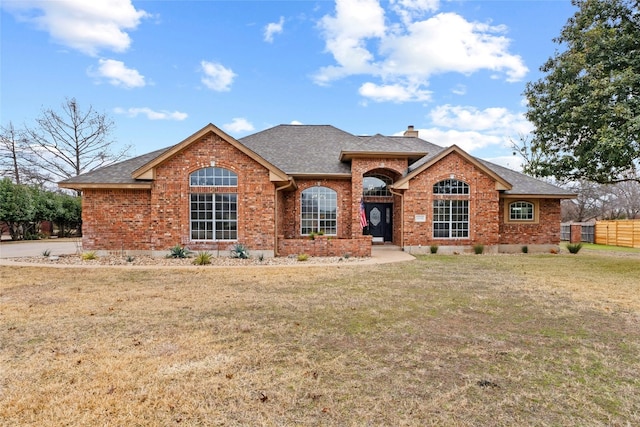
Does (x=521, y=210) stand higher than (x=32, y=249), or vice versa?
(x=521, y=210)

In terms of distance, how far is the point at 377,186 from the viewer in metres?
19.9

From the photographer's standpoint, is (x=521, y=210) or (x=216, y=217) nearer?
(x=216, y=217)

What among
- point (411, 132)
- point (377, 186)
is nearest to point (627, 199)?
point (411, 132)

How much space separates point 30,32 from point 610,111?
23329mm

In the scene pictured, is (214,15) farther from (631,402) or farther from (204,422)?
(631,402)

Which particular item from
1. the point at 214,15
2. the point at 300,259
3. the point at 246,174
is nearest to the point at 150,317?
the point at 300,259

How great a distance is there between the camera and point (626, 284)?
955 centimetres

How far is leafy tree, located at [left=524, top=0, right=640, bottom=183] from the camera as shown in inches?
407

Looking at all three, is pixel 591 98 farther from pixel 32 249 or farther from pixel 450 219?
pixel 32 249

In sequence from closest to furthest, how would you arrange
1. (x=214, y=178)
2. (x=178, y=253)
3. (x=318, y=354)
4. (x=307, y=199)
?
(x=318, y=354) → (x=178, y=253) → (x=214, y=178) → (x=307, y=199)

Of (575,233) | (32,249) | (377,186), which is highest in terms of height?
(377,186)

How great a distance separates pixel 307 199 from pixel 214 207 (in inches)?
198

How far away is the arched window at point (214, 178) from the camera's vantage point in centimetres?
1466

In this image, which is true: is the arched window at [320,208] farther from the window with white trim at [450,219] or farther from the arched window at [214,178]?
the window with white trim at [450,219]
